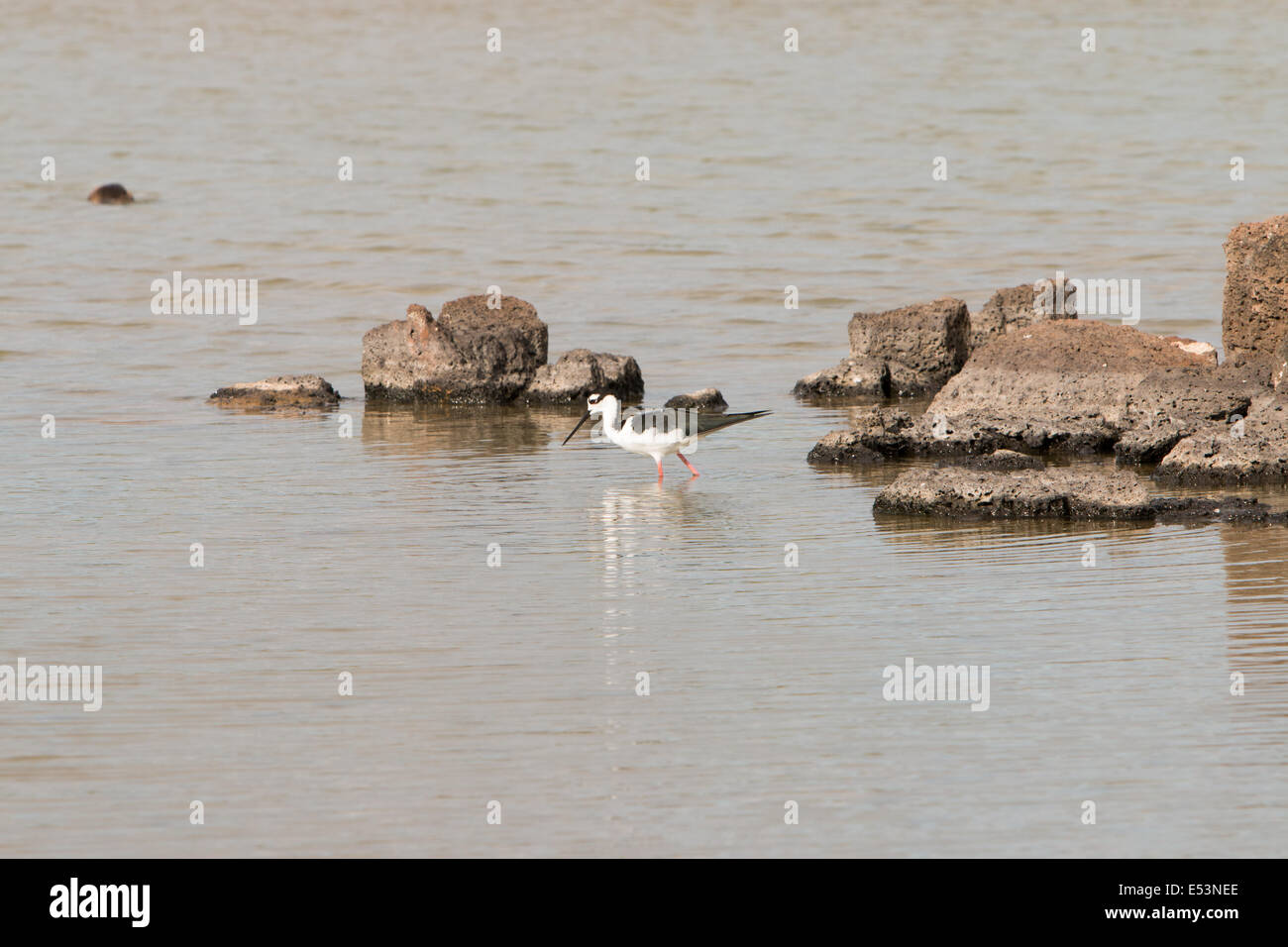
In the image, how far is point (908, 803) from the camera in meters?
6.54

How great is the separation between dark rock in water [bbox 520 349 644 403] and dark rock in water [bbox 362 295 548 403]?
0.18 metres

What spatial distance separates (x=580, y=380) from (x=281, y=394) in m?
2.40

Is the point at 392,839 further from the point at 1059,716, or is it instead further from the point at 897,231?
the point at 897,231

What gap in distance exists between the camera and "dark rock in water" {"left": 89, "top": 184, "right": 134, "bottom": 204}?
30.3 m

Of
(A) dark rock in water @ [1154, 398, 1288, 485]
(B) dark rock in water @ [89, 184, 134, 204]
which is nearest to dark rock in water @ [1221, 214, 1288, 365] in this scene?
(A) dark rock in water @ [1154, 398, 1288, 485]

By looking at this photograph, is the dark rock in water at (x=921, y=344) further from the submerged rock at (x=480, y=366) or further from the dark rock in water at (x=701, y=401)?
the submerged rock at (x=480, y=366)

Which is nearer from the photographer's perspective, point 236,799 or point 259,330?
point 236,799

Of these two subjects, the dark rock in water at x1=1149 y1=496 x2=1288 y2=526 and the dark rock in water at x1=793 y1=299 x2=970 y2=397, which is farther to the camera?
the dark rock in water at x1=793 y1=299 x2=970 y2=397

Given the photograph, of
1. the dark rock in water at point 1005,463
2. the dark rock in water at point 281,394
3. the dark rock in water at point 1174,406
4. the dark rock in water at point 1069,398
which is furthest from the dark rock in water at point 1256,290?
the dark rock in water at point 281,394

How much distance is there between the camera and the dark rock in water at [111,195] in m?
30.3

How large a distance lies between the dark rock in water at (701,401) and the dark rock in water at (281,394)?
2851 mm

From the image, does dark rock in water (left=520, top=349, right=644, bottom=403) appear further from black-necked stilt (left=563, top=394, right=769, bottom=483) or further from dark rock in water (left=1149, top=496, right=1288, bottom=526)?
dark rock in water (left=1149, top=496, right=1288, bottom=526)
